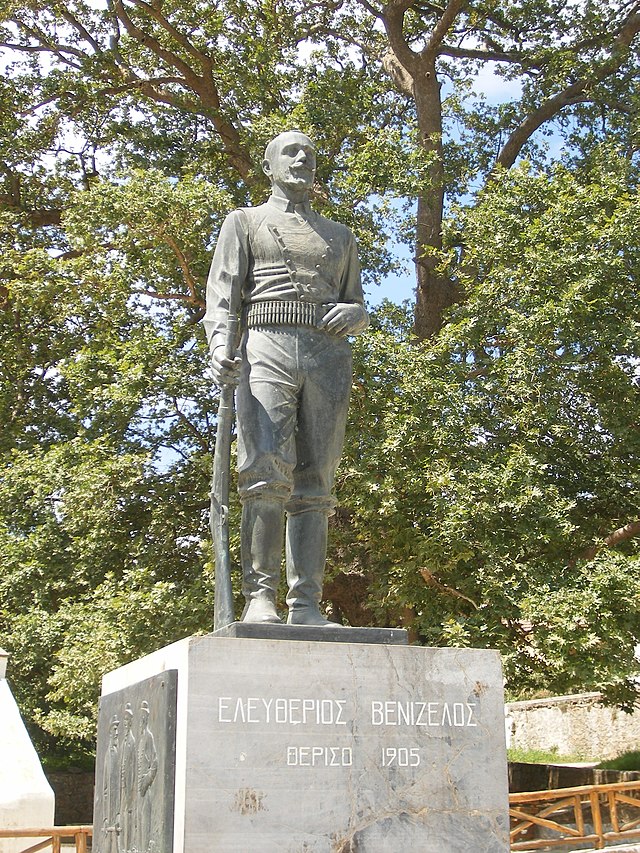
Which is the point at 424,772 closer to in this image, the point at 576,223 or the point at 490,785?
the point at 490,785

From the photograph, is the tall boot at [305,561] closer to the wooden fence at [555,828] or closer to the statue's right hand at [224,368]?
the statue's right hand at [224,368]

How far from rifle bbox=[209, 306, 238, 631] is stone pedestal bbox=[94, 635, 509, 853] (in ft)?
1.18

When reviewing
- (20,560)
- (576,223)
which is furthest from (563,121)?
(20,560)

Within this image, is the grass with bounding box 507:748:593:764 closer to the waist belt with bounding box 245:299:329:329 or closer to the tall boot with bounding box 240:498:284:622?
the tall boot with bounding box 240:498:284:622

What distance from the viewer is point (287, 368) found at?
5.14m

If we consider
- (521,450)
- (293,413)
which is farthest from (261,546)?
(521,450)

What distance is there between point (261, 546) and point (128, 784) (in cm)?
115

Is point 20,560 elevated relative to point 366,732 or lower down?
elevated

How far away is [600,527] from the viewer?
1329 centimetres

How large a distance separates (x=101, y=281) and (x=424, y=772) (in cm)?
1072

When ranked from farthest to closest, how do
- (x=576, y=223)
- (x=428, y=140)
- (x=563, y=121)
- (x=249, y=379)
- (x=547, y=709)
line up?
(x=547, y=709)
(x=563, y=121)
(x=428, y=140)
(x=576, y=223)
(x=249, y=379)

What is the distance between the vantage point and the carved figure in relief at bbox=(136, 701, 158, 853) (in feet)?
14.2

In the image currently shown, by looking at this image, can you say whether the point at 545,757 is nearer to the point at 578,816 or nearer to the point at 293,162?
the point at 578,816

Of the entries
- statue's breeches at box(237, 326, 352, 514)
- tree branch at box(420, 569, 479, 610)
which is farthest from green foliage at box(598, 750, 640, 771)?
statue's breeches at box(237, 326, 352, 514)
